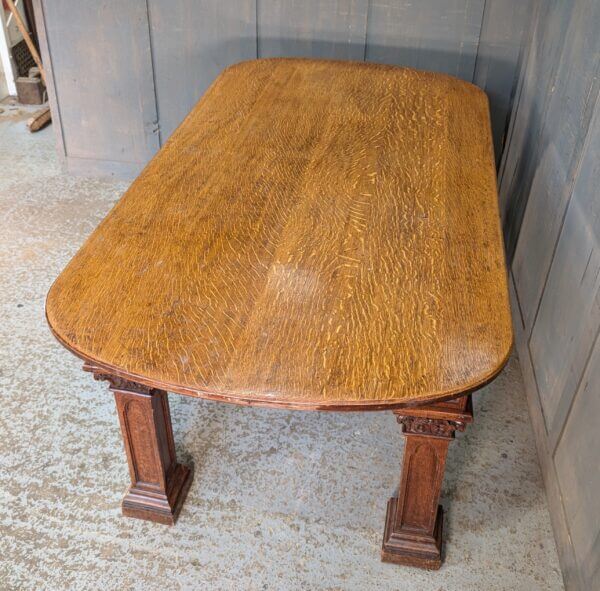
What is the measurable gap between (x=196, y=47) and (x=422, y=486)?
85.7 inches

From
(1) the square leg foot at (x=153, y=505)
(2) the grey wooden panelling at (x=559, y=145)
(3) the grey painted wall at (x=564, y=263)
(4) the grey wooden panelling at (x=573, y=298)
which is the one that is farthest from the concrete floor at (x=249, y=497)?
(2) the grey wooden panelling at (x=559, y=145)

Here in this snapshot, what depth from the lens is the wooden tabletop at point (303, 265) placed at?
1.24 metres

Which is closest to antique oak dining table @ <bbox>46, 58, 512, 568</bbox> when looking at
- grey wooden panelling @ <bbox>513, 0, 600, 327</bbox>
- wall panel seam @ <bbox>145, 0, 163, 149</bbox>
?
grey wooden panelling @ <bbox>513, 0, 600, 327</bbox>

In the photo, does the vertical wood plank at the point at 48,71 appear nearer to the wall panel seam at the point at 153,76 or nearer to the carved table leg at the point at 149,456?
the wall panel seam at the point at 153,76

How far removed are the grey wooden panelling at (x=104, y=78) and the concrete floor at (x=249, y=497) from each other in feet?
4.05

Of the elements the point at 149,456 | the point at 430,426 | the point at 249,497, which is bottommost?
the point at 249,497

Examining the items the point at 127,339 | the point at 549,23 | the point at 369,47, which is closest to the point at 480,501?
the point at 127,339

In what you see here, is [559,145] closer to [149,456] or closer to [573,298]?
[573,298]

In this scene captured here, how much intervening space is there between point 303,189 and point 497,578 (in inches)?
42.8

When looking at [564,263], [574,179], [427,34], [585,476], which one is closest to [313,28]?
[427,34]

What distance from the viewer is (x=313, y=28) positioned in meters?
2.84

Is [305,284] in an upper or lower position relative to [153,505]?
upper

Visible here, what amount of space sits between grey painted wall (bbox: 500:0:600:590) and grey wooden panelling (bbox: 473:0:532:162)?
0.10 m

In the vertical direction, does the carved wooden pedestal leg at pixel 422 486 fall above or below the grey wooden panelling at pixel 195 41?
below
